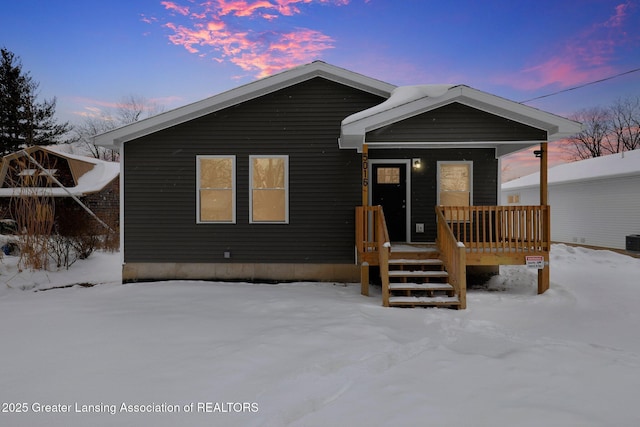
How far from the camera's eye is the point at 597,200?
48.8ft

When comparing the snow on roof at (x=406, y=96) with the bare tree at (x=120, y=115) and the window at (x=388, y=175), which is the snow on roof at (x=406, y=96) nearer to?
the window at (x=388, y=175)

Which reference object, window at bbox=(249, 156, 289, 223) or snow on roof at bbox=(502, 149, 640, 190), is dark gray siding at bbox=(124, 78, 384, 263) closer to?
window at bbox=(249, 156, 289, 223)

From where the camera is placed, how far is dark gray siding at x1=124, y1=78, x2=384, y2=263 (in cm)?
805

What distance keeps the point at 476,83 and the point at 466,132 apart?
21.1 m

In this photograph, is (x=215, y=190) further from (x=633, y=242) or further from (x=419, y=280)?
(x=633, y=242)

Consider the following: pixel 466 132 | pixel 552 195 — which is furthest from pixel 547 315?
pixel 552 195

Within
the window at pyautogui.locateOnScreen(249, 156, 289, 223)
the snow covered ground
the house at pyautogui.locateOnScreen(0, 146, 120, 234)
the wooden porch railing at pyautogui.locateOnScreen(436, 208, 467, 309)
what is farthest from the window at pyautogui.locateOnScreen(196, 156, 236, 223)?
the house at pyautogui.locateOnScreen(0, 146, 120, 234)

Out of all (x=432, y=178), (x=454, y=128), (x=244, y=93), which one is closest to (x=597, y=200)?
(x=432, y=178)

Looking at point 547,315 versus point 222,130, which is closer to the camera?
point 547,315

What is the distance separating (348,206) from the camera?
8.05 m

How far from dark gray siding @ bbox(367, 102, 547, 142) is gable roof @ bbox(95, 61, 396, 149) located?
1.66 m

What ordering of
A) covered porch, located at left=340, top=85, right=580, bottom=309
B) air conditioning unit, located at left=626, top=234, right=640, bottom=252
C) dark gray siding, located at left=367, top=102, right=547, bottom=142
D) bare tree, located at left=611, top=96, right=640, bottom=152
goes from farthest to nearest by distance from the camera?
bare tree, located at left=611, top=96, right=640, bottom=152 < air conditioning unit, located at left=626, top=234, right=640, bottom=252 < dark gray siding, located at left=367, top=102, right=547, bottom=142 < covered porch, located at left=340, top=85, right=580, bottom=309

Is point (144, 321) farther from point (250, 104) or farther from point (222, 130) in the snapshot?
point (250, 104)

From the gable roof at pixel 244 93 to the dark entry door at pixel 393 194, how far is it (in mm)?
1717
